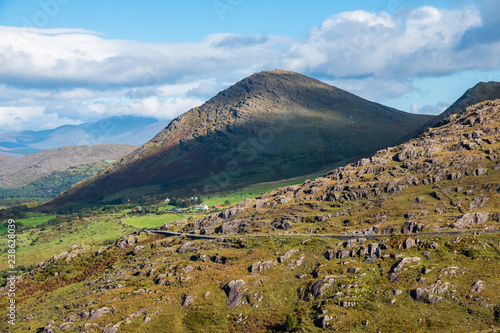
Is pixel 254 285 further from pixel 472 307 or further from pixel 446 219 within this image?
pixel 446 219

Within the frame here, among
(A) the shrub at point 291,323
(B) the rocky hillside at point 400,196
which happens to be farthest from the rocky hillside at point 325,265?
(B) the rocky hillside at point 400,196

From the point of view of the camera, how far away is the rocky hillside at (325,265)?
9244 cm

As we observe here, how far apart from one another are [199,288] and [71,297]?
4338cm

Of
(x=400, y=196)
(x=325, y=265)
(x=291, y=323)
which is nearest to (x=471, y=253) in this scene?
(x=325, y=265)

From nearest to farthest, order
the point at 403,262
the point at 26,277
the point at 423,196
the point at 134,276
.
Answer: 1. the point at 403,262
2. the point at 134,276
3. the point at 423,196
4. the point at 26,277

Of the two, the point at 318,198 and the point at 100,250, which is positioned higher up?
the point at 318,198

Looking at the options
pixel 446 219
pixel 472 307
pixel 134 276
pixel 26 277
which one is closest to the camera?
pixel 472 307

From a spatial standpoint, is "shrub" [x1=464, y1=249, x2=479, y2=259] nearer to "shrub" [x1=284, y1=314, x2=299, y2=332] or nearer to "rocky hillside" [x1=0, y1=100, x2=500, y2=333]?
"rocky hillside" [x1=0, y1=100, x2=500, y2=333]

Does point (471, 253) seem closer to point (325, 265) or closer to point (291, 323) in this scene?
point (325, 265)

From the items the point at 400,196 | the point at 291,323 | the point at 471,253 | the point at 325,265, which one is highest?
the point at 400,196

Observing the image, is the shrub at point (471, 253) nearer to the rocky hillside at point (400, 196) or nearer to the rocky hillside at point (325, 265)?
the rocky hillside at point (325, 265)

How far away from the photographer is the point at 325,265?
114 m

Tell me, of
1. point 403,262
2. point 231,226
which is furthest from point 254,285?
point 231,226

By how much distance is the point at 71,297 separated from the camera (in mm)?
129250
